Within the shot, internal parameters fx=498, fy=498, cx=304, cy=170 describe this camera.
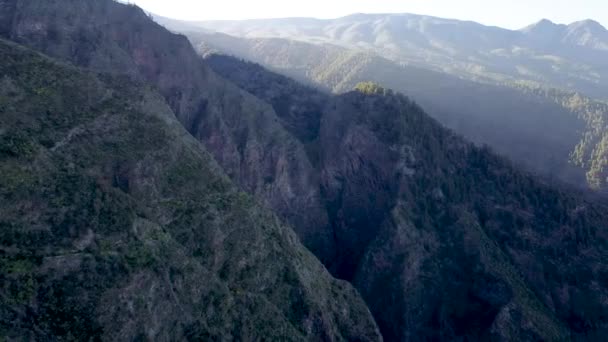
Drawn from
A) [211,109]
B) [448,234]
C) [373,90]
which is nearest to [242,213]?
[211,109]

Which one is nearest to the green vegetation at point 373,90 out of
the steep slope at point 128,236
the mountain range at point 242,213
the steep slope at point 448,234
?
the steep slope at point 448,234

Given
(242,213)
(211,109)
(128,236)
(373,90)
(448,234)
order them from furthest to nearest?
(373,90)
(211,109)
(448,234)
(242,213)
(128,236)

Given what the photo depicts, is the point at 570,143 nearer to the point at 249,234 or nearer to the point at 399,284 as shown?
the point at 399,284

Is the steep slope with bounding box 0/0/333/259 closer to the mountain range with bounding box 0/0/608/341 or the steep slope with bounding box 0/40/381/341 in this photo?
the mountain range with bounding box 0/0/608/341

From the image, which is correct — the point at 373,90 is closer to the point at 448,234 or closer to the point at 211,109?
the point at 211,109

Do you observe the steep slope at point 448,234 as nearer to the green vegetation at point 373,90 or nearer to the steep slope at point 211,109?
the green vegetation at point 373,90

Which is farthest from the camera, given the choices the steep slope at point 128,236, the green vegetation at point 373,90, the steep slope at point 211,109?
the green vegetation at point 373,90
